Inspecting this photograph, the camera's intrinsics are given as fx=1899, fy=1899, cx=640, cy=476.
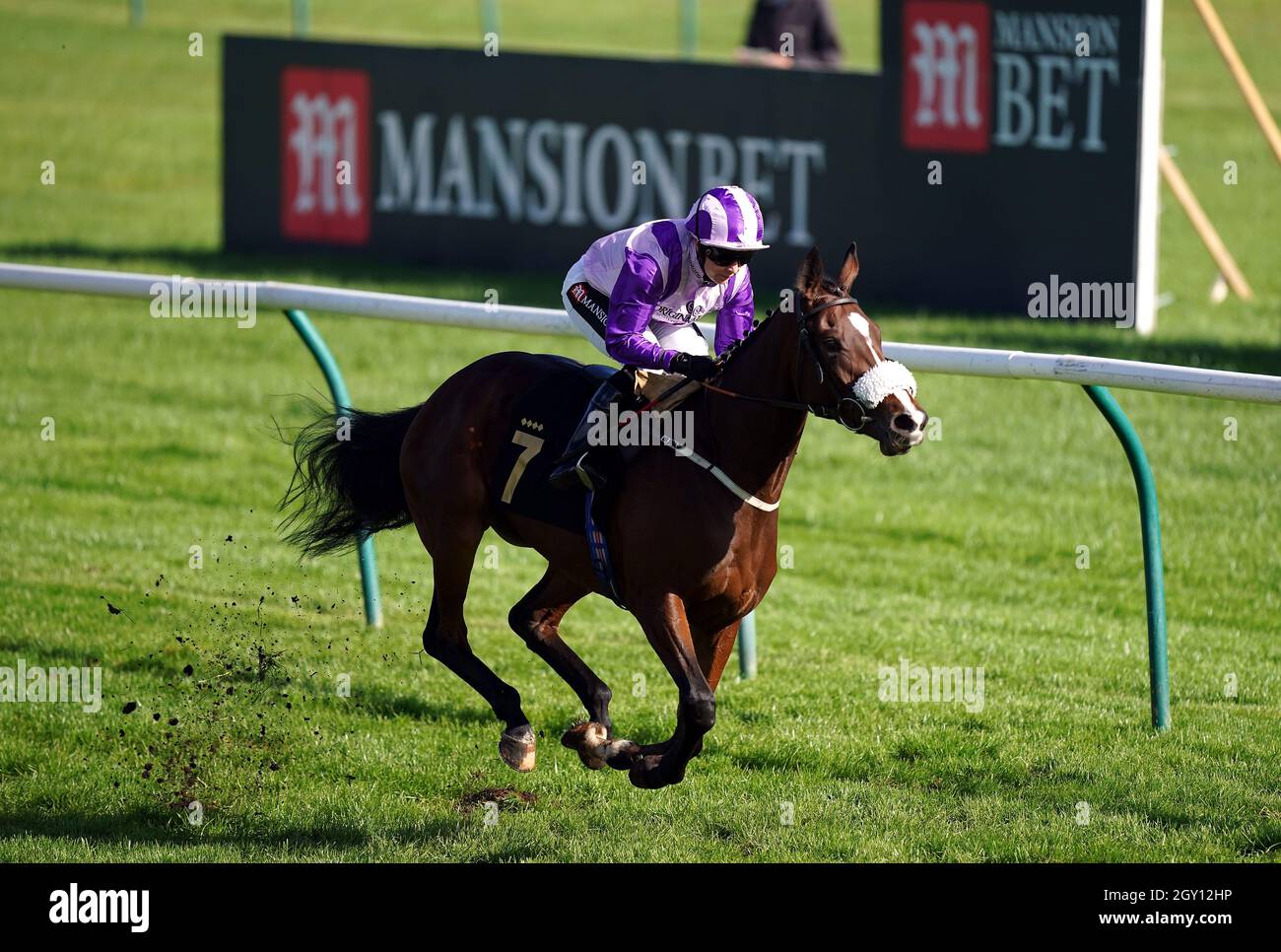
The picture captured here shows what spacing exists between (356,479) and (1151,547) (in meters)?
2.75

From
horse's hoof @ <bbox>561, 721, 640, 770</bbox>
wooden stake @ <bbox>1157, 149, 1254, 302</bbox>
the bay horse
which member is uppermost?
wooden stake @ <bbox>1157, 149, 1254, 302</bbox>

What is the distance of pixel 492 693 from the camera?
616cm

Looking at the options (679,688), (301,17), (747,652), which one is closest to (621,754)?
(679,688)

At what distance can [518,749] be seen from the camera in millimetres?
5969

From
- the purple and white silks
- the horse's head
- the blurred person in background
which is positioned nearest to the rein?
the horse's head

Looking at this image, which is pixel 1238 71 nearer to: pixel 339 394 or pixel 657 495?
pixel 339 394

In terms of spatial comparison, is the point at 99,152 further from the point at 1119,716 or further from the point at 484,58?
the point at 1119,716

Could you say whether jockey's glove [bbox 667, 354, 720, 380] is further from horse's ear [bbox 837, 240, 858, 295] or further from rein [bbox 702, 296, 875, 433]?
horse's ear [bbox 837, 240, 858, 295]

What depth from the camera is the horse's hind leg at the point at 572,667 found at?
18.8ft

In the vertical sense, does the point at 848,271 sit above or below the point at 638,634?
above

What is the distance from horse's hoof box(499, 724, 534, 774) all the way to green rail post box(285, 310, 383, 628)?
1.51 metres

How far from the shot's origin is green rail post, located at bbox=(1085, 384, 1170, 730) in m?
6.32

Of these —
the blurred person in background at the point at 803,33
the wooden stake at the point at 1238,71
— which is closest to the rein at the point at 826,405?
the wooden stake at the point at 1238,71

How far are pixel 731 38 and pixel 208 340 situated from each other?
15766 mm
